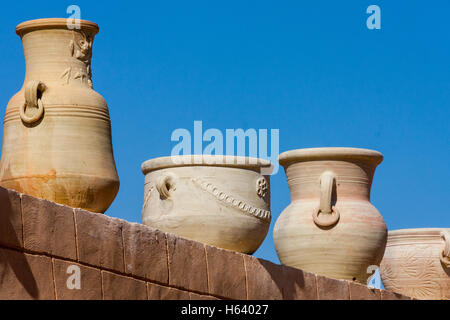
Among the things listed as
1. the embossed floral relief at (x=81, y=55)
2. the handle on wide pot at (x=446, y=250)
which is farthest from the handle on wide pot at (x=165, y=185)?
the handle on wide pot at (x=446, y=250)

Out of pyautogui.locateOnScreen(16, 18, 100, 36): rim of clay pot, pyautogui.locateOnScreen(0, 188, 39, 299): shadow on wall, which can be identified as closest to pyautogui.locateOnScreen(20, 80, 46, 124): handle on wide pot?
pyautogui.locateOnScreen(16, 18, 100, 36): rim of clay pot

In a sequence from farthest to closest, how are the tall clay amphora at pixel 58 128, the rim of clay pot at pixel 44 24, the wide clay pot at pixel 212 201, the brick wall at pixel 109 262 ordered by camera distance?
the wide clay pot at pixel 212 201
the rim of clay pot at pixel 44 24
the tall clay amphora at pixel 58 128
the brick wall at pixel 109 262

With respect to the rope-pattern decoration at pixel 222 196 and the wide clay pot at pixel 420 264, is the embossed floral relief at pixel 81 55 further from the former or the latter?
the wide clay pot at pixel 420 264

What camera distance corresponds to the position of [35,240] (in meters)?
5.90

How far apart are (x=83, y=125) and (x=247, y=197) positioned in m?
1.56

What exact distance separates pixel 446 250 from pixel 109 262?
19.0 feet

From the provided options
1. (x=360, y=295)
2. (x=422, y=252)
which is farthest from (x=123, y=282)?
(x=422, y=252)

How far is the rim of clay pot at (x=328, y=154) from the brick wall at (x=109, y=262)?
1.63 m

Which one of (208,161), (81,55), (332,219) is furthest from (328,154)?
(81,55)

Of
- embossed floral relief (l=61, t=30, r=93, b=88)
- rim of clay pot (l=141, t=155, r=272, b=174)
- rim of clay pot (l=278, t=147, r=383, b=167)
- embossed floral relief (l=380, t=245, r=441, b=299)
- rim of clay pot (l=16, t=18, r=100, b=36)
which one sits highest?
rim of clay pot (l=16, t=18, r=100, b=36)

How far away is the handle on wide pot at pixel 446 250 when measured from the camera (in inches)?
447

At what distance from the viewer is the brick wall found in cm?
579

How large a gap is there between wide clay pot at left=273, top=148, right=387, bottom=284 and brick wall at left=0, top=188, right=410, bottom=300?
4.45ft

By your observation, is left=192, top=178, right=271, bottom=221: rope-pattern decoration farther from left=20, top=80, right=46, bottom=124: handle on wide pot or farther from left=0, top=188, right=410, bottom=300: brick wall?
left=20, top=80, right=46, bottom=124: handle on wide pot
